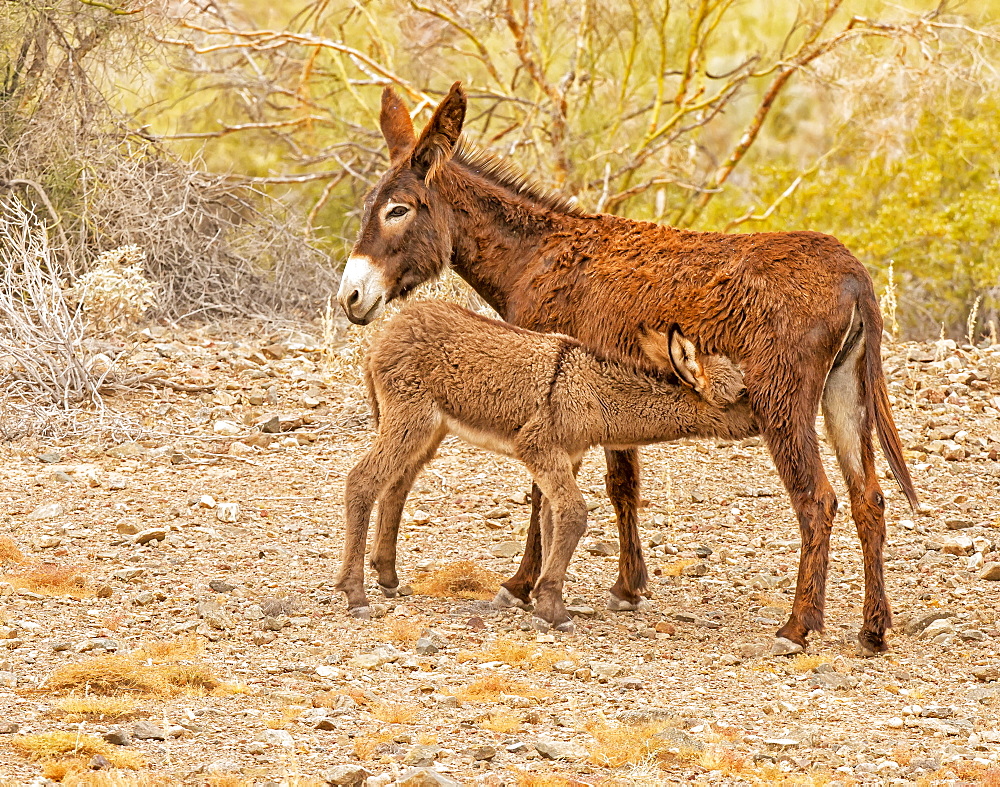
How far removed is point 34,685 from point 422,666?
5.28ft

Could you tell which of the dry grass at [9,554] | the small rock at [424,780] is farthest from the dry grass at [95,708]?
the dry grass at [9,554]

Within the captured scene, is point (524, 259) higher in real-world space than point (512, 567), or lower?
higher

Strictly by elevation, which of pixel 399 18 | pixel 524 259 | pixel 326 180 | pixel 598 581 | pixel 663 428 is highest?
pixel 399 18

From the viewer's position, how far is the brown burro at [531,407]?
617cm

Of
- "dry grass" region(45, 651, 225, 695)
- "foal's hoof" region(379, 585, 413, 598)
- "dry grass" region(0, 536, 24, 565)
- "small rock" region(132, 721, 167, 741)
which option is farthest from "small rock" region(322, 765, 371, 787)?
"dry grass" region(0, 536, 24, 565)

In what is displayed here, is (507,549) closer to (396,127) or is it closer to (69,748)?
(396,127)

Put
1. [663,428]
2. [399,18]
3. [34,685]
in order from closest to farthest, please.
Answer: [34,685], [663,428], [399,18]

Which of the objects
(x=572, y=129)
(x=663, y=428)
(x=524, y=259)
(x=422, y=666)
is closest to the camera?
(x=422, y=666)

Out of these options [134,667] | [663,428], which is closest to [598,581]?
[663,428]

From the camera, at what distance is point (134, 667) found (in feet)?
16.7

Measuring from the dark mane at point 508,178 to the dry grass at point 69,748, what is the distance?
404 centimetres

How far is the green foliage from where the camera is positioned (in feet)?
48.0

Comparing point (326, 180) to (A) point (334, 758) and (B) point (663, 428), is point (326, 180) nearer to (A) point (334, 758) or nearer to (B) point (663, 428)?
(B) point (663, 428)

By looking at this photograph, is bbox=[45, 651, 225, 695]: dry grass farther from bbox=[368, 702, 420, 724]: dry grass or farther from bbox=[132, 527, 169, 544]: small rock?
bbox=[132, 527, 169, 544]: small rock
